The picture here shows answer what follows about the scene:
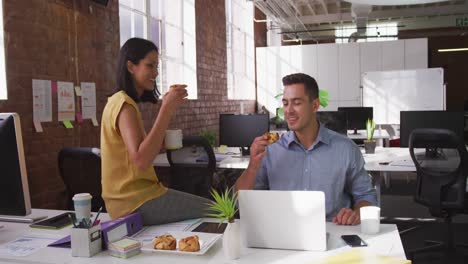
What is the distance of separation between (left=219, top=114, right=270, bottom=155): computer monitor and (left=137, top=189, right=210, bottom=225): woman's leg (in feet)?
9.03

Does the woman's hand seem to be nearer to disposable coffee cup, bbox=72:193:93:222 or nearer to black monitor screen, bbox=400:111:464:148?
disposable coffee cup, bbox=72:193:93:222

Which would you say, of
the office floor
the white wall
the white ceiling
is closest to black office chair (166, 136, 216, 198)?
the office floor

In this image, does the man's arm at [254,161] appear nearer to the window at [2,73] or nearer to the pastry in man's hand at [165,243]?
the pastry in man's hand at [165,243]

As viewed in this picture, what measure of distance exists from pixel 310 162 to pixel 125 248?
109cm

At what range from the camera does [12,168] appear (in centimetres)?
178

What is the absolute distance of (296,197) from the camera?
1594 mm

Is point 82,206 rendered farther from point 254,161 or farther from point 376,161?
point 376,161

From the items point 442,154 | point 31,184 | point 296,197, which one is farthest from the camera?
point 442,154

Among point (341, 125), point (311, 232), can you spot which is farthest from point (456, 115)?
point (311, 232)

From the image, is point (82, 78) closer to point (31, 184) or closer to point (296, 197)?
point (31, 184)

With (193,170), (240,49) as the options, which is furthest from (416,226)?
(240,49)

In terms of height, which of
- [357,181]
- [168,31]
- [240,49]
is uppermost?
[240,49]

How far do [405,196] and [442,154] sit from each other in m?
1.93

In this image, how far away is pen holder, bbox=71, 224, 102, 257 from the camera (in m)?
1.66
